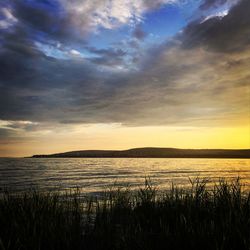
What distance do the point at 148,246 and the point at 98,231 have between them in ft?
5.34

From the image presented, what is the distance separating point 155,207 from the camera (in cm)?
1126

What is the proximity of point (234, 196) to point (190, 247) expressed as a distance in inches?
134

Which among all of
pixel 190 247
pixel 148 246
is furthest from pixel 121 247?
pixel 190 247

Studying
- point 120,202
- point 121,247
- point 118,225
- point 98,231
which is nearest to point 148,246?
point 121,247

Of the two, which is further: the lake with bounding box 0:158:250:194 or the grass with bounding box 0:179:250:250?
the lake with bounding box 0:158:250:194

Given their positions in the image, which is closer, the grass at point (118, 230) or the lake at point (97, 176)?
the grass at point (118, 230)

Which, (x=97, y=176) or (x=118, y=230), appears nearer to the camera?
(x=118, y=230)

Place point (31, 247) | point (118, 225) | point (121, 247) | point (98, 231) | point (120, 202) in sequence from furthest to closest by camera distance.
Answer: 1. point (120, 202)
2. point (118, 225)
3. point (98, 231)
4. point (121, 247)
5. point (31, 247)

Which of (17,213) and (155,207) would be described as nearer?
(17,213)

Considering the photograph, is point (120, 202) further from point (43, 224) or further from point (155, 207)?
point (43, 224)

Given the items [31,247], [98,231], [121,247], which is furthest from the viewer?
[98,231]

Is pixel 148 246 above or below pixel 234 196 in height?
below

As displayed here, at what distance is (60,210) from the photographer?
29.8 feet

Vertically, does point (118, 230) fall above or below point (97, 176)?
below
